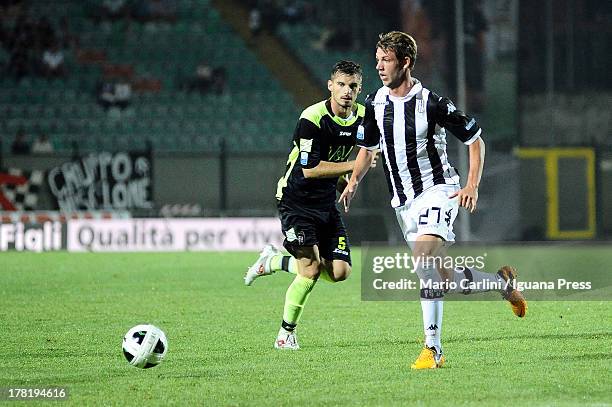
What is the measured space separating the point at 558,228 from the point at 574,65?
13.6 ft

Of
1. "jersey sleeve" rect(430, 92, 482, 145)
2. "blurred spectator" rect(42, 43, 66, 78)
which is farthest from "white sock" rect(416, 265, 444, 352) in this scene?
"blurred spectator" rect(42, 43, 66, 78)

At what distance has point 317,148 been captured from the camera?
8.91m

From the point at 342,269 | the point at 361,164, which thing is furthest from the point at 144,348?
the point at 342,269

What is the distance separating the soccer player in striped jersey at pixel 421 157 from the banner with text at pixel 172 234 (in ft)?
46.6

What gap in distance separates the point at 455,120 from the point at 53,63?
21979 mm

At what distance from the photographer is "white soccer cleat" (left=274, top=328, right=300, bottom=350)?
28.2ft

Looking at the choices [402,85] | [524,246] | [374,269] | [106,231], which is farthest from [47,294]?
[524,246]

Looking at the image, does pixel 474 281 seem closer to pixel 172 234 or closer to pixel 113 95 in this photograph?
pixel 172 234

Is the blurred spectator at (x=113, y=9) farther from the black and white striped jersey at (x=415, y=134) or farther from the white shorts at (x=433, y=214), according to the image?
the white shorts at (x=433, y=214)

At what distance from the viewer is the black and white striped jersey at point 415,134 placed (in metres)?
7.53

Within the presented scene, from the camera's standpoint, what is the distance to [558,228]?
26.9 meters

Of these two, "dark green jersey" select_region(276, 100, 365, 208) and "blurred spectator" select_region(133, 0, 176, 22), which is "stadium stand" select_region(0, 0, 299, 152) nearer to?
"blurred spectator" select_region(133, 0, 176, 22)

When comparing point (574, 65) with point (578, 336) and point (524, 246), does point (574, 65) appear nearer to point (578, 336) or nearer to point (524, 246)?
point (524, 246)

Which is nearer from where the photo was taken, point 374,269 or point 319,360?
point 319,360
